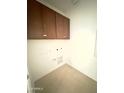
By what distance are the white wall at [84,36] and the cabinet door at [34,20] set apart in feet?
2.86

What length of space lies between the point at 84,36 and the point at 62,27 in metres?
0.55

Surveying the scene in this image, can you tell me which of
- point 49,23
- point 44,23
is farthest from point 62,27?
point 44,23

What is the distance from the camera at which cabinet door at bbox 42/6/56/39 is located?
3.31m

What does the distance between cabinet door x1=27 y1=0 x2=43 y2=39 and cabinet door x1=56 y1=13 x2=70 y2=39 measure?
45 cm

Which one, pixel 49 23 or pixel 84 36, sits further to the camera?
pixel 84 36

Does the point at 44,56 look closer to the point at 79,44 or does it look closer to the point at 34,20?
the point at 34,20

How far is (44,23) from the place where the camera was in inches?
130

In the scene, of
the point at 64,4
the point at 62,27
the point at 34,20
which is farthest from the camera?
the point at 64,4

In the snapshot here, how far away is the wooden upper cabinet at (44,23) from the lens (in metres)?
3.10
